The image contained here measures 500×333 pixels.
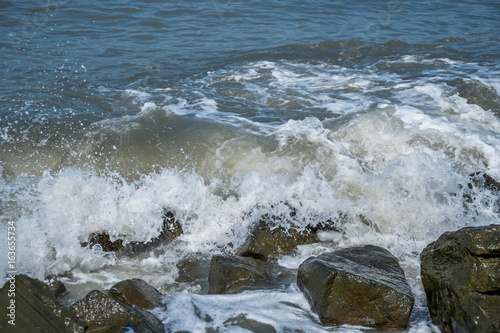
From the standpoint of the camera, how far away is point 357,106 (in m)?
8.35

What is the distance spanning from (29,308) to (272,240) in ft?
8.71

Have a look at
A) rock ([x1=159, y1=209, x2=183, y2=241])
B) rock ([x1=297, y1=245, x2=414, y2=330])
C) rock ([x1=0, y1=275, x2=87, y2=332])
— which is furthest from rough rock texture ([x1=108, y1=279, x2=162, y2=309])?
rock ([x1=159, y1=209, x2=183, y2=241])

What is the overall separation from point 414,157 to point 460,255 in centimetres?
300

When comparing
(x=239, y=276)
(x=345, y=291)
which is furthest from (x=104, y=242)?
(x=345, y=291)

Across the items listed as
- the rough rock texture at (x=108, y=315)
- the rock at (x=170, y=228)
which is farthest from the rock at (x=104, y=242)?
the rough rock texture at (x=108, y=315)

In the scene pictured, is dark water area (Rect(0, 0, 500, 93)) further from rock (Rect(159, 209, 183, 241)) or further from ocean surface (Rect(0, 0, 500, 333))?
rock (Rect(159, 209, 183, 241))

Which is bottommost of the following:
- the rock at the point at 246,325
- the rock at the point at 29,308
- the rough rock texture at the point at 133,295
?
the rock at the point at 246,325

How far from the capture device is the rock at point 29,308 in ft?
7.48

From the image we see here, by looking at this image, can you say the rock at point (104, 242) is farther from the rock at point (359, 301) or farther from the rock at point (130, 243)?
the rock at point (359, 301)

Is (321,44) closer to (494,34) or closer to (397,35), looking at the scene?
(397,35)

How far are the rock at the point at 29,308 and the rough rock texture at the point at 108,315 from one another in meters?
0.57

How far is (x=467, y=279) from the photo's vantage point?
9.58ft

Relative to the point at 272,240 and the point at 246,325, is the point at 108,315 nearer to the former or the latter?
the point at 246,325

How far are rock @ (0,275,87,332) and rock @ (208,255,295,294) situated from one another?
1.56 metres
